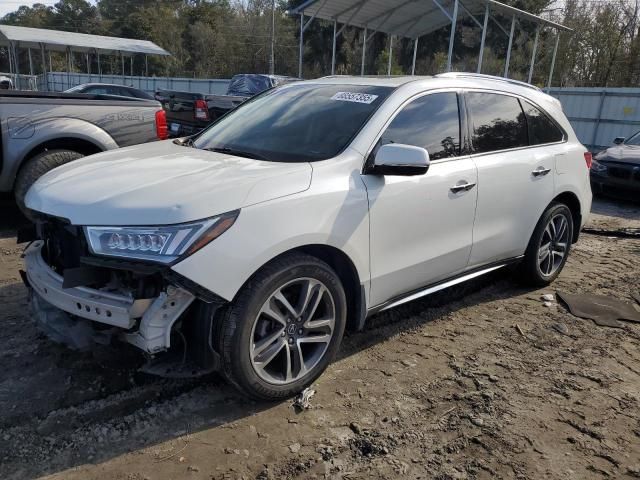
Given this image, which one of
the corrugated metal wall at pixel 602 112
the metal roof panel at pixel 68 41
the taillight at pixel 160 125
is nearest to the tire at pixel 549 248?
the taillight at pixel 160 125

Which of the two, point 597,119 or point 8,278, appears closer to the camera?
point 8,278

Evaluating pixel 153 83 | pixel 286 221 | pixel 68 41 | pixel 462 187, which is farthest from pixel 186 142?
pixel 68 41

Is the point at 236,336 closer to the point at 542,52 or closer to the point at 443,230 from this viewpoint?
the point at 443,230

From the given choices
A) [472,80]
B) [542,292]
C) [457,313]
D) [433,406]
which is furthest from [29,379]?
[542,292]

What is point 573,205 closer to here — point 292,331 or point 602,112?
point 292,331

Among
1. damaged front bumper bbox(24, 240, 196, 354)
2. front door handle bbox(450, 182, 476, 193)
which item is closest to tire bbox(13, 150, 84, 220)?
damaged front bumper bbox(24, 240, 196, 354)

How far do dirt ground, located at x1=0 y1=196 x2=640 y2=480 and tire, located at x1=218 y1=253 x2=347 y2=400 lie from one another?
186mm

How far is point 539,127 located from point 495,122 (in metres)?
0.68

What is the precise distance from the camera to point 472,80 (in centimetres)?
405

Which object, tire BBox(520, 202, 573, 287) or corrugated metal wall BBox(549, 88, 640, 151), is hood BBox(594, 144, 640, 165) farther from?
corrugated metal wall BBox(549, 88, 640, 151)

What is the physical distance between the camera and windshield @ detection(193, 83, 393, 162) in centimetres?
324

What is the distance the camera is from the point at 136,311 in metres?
2.46

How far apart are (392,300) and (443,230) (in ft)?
1.98

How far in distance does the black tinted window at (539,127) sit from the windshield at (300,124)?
5.37ft
